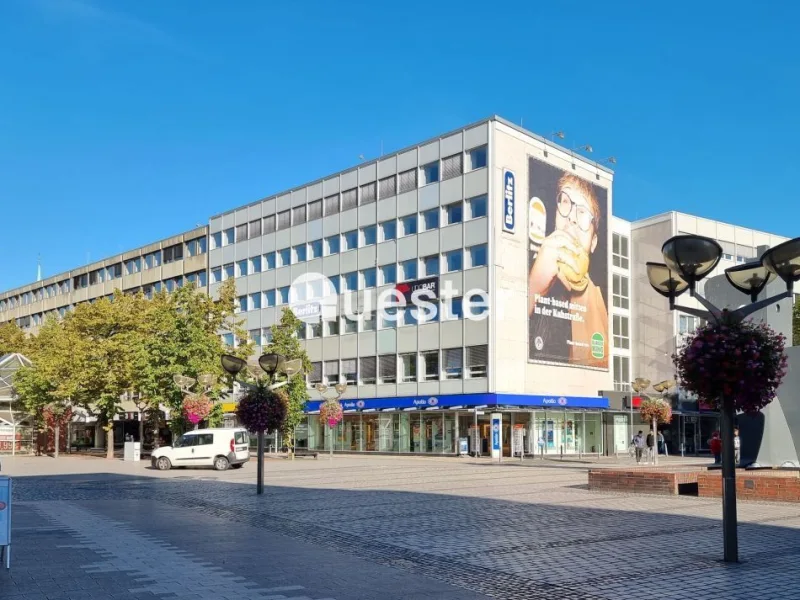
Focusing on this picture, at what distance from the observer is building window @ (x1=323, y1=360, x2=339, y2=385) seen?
61.4 m

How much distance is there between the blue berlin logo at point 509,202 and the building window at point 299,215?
19.2 metres

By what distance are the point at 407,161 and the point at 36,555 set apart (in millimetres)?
47552

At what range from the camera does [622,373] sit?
61.8m

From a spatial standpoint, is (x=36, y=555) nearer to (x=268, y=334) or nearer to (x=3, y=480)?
(x=3, y=480)

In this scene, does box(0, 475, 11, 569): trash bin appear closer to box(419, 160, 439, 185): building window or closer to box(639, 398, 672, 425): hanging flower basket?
box(639, 398, 672, 425): hanging flower basket

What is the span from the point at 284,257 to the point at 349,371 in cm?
1161

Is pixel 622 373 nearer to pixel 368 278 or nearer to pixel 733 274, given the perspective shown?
pixel 368 278

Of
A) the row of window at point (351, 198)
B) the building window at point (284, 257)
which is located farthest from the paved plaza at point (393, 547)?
the building window at point (284, 257)

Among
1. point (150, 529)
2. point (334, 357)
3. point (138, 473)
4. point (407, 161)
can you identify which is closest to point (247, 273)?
point (334, 357)

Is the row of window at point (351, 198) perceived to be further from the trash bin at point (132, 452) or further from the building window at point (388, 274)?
the trash bin at point (132, 452)

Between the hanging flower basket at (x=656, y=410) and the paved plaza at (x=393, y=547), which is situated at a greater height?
the hanging flower basket at (x=656, y=410)

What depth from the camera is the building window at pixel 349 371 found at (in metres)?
59.9

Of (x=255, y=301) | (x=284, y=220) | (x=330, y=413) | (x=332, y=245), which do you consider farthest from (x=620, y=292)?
(x=255, y=301)

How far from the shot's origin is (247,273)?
2771 inches
